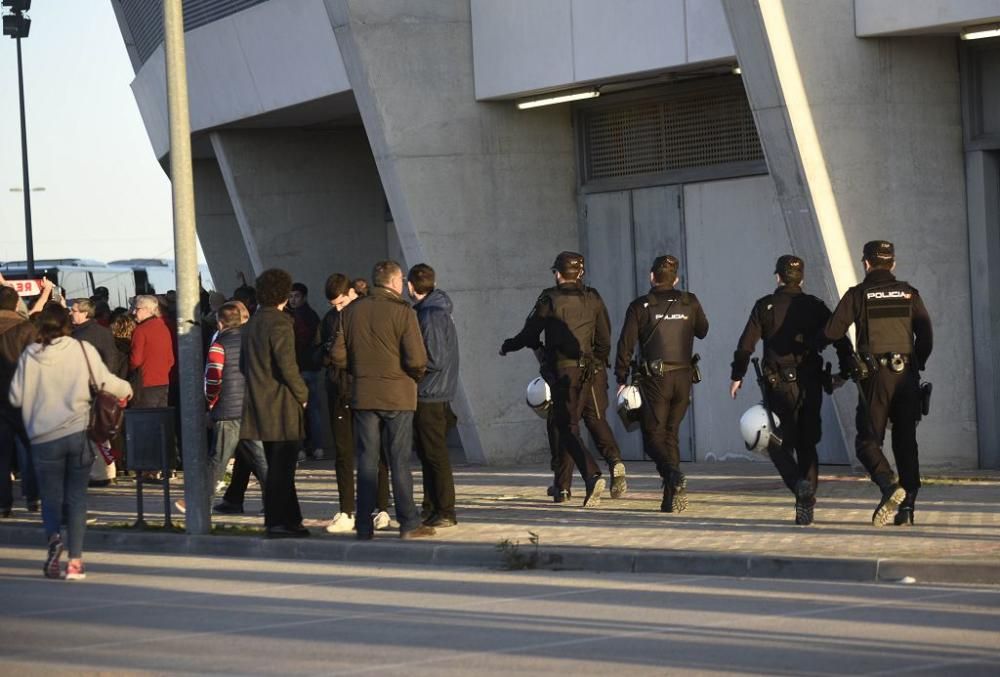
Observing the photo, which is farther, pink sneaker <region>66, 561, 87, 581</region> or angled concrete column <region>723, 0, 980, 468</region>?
angled concrete column <region>723, 0, 980, 468</region>

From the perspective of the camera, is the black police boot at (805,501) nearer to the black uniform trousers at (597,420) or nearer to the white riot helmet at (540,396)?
the black uniform trousers at (597,420)

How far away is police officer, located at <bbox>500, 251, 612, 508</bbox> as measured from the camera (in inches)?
551

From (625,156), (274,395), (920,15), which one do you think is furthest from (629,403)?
(625,156)

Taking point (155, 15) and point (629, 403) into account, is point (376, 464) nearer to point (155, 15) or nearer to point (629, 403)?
point (629, 403)

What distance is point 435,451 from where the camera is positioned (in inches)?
513

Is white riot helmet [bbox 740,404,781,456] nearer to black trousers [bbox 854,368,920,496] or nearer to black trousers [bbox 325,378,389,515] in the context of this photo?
black trousers [bbox 854,368,920,496]

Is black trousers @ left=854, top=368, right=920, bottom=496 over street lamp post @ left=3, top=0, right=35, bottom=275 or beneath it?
beneath

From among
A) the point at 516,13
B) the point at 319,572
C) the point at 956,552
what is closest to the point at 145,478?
the point at 516,13

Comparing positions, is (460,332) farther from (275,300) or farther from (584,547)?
(584,547)

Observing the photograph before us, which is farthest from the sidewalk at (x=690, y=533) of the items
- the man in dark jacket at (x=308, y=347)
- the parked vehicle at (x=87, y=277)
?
the parked vehicle at (x=87, y=277)

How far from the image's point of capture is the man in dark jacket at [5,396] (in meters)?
15.0

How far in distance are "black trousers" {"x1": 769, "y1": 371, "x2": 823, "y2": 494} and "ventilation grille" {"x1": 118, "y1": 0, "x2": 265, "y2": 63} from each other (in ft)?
38.5

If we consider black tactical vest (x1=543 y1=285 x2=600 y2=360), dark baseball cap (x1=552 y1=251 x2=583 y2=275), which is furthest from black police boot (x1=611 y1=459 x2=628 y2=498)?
dark baseball cap (x1=552 y1=251 x2=583 y2=275)

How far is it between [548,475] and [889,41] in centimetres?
532
